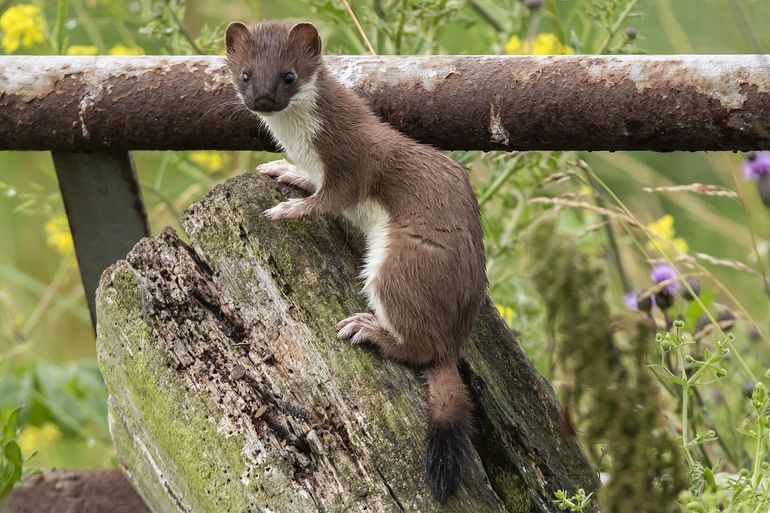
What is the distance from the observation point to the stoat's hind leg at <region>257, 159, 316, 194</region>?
9.28 feet

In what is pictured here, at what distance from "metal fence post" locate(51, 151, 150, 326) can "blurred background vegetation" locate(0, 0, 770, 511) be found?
0.56 metres

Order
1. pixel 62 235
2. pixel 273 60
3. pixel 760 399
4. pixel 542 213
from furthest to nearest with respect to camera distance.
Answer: pixel 62 235 < pixel 542 213 < pixel 273 60 < pixel 760 399

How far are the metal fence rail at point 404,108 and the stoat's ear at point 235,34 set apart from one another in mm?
67

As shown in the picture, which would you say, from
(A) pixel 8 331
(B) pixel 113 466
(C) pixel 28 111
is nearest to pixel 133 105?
(C) pixel 28 111

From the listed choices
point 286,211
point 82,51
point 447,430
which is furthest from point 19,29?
point 447,430

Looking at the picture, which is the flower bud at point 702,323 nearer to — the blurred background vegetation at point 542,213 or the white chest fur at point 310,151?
the blurred background vegetation at point 542,213

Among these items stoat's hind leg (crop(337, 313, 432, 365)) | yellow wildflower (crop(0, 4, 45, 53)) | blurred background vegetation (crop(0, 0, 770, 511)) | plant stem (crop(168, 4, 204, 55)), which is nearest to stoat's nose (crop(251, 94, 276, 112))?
stoat's hind leg (crop(337, 313, 432, 365))

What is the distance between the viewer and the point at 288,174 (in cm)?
287

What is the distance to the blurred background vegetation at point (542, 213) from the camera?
3.22 meters

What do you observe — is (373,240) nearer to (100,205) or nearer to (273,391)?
(273,391)

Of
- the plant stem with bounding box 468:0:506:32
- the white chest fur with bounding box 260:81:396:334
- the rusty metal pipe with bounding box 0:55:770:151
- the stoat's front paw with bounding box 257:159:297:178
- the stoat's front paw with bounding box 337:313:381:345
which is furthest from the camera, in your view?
the plant stem with bounding box 468:0:506:32

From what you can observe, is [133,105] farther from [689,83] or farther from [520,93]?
[689,83]

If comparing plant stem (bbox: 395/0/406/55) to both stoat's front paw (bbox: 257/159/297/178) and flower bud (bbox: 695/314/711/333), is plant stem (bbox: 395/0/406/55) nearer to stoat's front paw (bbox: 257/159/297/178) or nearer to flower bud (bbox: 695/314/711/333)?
stoat's front paw (bbox: 257/159/297/178)

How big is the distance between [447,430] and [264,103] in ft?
3.35
